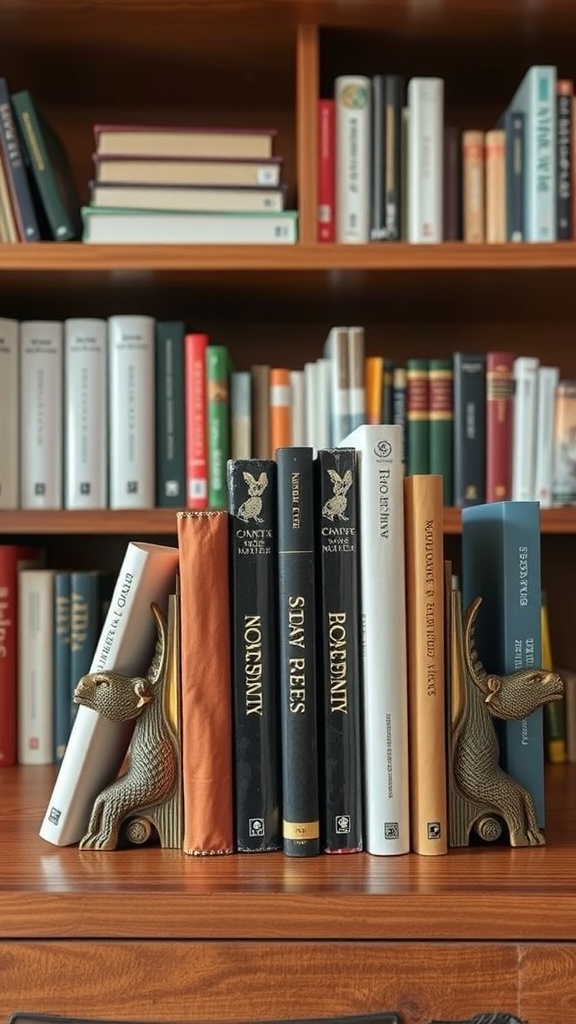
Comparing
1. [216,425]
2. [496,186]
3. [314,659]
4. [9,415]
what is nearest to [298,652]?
[314,659]

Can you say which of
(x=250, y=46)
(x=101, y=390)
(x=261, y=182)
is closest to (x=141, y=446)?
(x=101, y=390)

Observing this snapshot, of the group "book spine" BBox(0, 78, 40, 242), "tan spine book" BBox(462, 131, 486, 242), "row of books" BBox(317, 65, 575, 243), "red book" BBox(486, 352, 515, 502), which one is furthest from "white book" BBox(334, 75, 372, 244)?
"book spine" BBox(0, 78, 40, 242)

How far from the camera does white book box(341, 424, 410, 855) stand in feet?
2.83

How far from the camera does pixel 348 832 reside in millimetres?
871

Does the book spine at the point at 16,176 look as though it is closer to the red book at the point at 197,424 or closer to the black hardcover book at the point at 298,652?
the red book at the point at 197,424

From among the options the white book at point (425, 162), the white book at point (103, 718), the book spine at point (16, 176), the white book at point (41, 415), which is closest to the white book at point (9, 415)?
the white book at point (41, 415)

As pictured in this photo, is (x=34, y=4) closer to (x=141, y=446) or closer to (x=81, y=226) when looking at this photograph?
(x=81, y=226)

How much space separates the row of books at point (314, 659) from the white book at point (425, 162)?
0.41m

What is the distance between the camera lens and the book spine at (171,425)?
4.06ft

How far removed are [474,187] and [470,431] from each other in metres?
0.28

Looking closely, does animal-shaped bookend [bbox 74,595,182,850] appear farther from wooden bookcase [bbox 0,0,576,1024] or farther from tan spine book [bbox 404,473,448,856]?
tan spine book [bbox 404,473,448,856]

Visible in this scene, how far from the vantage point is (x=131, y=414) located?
48.3 inches

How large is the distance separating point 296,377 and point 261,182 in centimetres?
23

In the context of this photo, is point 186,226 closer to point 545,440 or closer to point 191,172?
point 191,172
